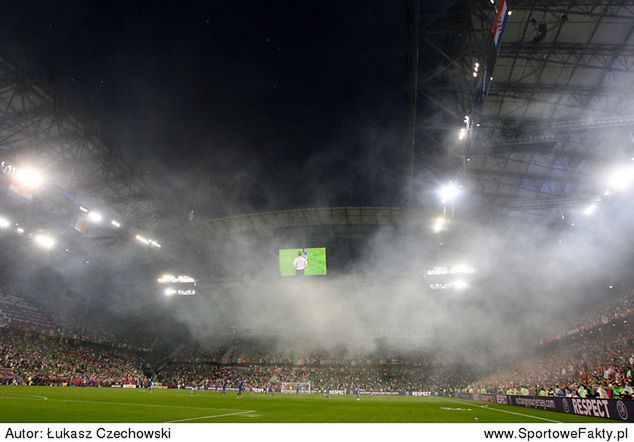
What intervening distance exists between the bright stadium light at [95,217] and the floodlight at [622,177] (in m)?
28.7

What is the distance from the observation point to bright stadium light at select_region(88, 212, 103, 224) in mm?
23047

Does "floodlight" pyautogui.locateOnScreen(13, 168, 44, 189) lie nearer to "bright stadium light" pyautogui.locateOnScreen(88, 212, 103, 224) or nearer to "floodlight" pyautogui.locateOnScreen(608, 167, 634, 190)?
"bright stadium light" pyautogui.locateOnScreen(88, 212, 103, 224)

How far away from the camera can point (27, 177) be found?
1772cm

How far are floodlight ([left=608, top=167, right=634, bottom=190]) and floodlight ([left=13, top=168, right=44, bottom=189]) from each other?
2782cm

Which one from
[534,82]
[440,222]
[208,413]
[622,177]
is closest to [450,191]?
[440,222]

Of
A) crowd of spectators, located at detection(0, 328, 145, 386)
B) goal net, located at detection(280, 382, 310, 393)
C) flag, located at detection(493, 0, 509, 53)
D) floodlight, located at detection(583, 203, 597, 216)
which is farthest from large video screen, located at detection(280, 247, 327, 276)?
flag, located at detection(493, 0, 509, 53)

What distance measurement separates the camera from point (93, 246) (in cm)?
3250

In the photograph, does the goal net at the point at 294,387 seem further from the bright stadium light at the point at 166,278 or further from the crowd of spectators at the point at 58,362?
the bright stadium light at the point at 166,278

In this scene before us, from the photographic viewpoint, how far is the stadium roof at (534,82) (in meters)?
12.1

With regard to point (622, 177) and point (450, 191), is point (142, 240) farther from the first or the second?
point (622, 177)

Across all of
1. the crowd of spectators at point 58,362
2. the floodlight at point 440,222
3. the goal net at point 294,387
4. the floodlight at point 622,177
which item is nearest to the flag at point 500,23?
the floodlight at point 622,177
